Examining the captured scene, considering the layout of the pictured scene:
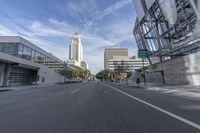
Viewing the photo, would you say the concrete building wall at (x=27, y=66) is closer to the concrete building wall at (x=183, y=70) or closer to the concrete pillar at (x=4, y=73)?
the concrete pillar at (x=4, y=73)

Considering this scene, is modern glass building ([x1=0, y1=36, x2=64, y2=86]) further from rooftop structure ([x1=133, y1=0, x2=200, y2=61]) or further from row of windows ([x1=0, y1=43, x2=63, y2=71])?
rooftop structure ([x1=133, y1=0, x2=200, y2=61])

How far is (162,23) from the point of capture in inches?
1811

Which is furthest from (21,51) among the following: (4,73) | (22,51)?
(4,73)

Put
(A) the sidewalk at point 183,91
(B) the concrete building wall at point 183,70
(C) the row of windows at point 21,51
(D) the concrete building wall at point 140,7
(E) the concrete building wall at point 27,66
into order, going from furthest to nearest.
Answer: (D) the concrete building wall at point 140,7
(C) the row of windows at point 21,51
(E) the concrete building wall at point 27,66
(B) the concrete building wall at point 183,70
(A) the sidewalk at point 183,91

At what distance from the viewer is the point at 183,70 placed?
3328cm

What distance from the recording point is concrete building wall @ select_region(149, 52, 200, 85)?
30.2m

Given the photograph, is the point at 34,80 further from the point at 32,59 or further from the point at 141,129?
the point at 141,129

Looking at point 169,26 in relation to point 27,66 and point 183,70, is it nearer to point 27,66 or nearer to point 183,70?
point 183,70

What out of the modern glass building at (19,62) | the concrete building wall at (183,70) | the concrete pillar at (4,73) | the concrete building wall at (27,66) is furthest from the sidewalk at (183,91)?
the concrete pillar at (4,73)

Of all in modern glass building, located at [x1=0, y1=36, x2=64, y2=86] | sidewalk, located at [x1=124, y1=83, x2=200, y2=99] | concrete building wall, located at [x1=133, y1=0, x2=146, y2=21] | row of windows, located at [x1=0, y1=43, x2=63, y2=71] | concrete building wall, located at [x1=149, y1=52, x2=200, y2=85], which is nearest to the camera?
sidewalk, located at [x1=124, y1=83, x2=200, y2=99]

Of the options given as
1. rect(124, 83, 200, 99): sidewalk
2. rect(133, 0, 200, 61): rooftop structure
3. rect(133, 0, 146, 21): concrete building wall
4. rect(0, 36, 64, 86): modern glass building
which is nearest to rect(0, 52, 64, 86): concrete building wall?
rect(0, 36, 64, 86): modern glass building

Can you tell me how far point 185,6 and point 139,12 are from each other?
63.7ft

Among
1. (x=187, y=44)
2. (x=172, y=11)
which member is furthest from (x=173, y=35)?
(x=187, y=44)

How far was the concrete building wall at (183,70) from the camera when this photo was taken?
30.2 meters
